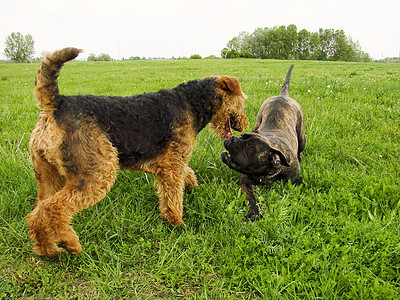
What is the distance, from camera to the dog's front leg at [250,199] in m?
3.28

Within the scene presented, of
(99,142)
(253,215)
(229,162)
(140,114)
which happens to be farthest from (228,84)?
(99,142)

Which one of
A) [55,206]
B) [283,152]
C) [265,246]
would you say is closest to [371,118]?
[283,152]

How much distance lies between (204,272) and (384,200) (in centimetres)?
235

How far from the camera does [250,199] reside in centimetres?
355

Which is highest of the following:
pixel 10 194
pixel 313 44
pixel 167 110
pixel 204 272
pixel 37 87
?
pixel 313 44

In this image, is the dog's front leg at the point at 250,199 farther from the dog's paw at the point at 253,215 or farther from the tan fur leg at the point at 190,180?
the tan fur leg at the point at 190,180

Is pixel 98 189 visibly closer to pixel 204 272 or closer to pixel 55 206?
pixel 55 206

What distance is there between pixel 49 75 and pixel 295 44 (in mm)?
79262

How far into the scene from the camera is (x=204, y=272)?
2477 millimetres

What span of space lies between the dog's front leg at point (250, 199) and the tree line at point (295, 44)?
6983 cm

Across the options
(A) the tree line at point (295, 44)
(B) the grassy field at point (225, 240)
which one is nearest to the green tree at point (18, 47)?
(A) the tree line at point (295, 44)

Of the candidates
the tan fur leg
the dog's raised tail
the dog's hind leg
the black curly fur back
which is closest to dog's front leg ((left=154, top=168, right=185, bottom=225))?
the black curly fur back

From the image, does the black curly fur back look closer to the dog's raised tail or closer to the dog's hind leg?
the dog's raised tail

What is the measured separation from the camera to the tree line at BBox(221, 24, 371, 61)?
6962 cm
